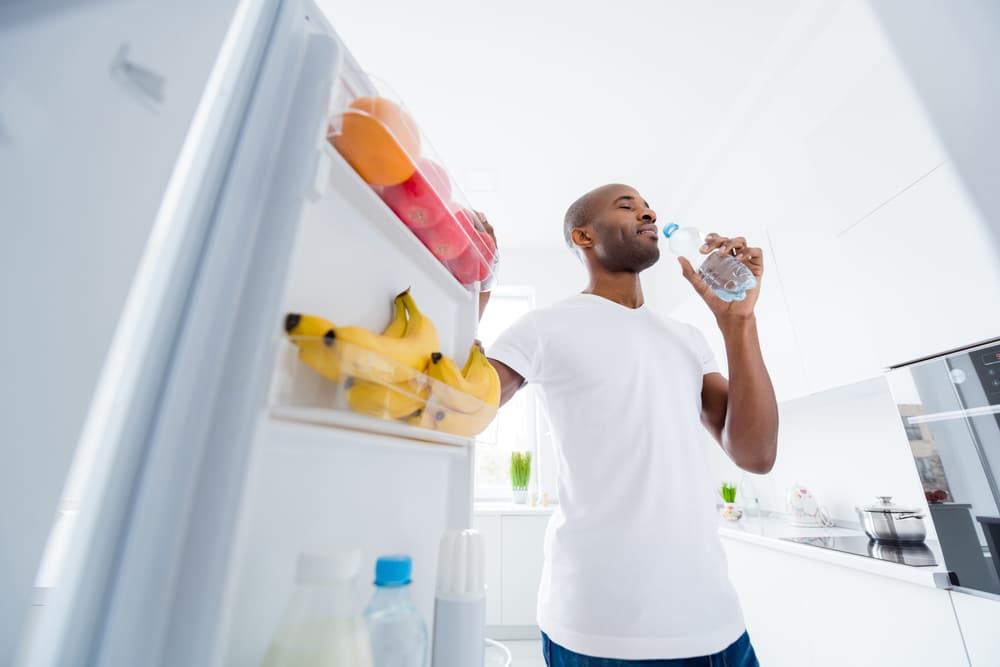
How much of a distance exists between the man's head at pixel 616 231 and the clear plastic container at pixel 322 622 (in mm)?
894

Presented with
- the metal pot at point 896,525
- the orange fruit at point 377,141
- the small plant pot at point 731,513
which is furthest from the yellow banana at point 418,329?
the small plant pot at point 731,513

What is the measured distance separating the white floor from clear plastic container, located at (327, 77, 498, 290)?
7.60 ft

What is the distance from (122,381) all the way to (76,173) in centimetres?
16

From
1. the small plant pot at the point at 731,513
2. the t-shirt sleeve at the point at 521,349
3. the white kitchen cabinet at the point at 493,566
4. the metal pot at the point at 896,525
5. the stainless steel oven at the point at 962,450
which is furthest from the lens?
the white kitchen cabinet at the point at 493,566

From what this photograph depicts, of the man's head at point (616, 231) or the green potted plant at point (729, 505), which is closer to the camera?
the man's head at point (616, 231)

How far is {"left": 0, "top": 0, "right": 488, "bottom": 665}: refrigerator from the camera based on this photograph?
0.30 m

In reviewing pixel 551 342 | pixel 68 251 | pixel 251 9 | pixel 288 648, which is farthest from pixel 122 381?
pixel 551 342

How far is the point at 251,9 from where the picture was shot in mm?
450

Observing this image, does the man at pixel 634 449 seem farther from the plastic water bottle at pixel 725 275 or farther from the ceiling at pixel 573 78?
the ceiling at pixel 573 78

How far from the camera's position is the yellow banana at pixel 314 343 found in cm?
32

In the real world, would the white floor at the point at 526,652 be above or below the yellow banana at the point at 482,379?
below

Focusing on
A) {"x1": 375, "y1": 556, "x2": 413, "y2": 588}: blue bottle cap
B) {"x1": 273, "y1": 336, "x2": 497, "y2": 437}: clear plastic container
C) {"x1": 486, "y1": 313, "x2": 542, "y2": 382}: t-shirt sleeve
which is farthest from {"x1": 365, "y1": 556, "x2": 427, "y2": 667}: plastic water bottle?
{"x1": 486, "y1": 313, "x2": 542, "y2": 382}: t-shirt sleeve

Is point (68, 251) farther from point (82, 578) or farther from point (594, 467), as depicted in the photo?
point (594, 467)

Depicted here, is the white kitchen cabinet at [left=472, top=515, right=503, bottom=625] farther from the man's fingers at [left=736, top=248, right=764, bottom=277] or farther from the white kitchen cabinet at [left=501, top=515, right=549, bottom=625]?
the man's fingers at [left=736, top=248, right=764, bottom=277]
